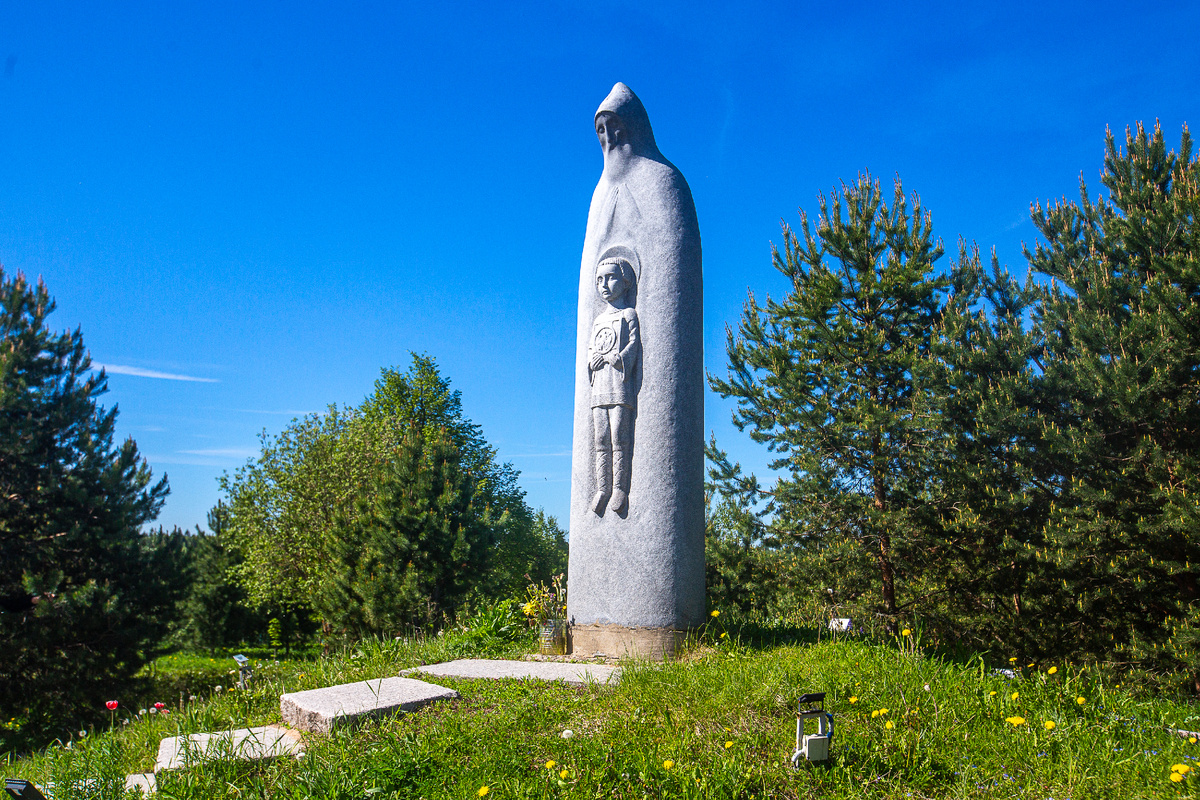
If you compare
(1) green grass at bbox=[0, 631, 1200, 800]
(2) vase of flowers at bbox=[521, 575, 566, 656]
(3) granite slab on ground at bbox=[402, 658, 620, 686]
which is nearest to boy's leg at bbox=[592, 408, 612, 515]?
(2) vase of flowers at bbox=[521, 575, 566, 656]

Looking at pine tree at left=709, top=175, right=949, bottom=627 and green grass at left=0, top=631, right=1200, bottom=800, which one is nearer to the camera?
green grass at left=0, top=631, right=1200, bottom=800

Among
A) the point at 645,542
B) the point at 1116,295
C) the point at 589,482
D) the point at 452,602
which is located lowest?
the point at 452,602

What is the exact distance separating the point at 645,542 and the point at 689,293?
207cm

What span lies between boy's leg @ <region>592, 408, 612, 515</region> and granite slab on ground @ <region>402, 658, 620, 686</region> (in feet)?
4.29

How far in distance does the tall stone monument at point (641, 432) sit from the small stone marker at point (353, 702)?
180cm

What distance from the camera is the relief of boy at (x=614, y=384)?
573 centimetres

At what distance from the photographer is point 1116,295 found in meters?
8.62

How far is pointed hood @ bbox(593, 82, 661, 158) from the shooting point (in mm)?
6387

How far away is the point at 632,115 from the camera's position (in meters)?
6.41

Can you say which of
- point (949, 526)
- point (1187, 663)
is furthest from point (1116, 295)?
point (1187, 663)

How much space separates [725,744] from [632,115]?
532 cm

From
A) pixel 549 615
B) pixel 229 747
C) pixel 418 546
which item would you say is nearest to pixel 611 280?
pixel 549 615

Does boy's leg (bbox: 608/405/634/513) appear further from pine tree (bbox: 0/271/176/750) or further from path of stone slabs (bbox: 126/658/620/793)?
pine tree (bbox: 0/271/176/750)

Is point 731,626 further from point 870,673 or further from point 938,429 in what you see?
point 938,429
